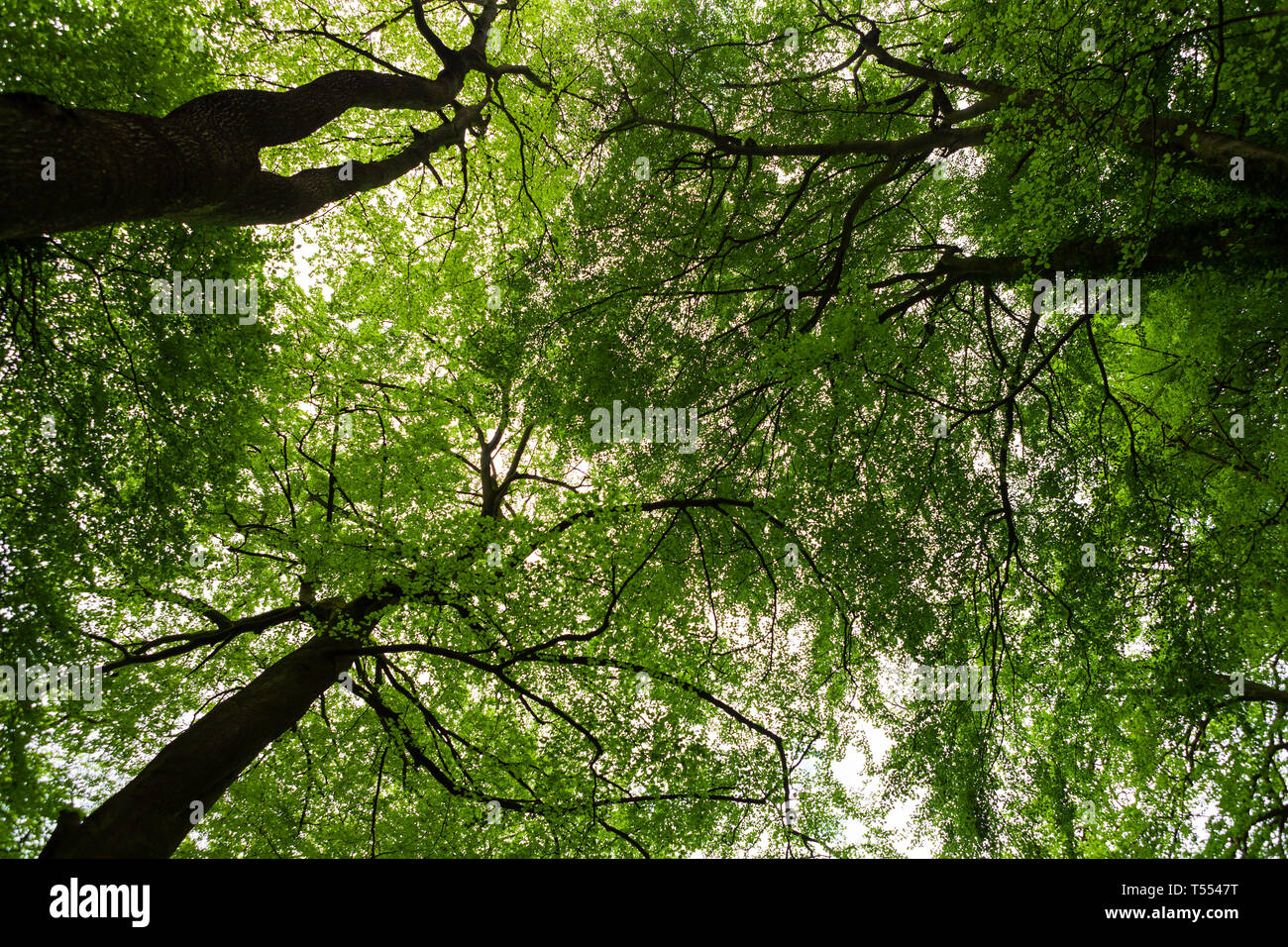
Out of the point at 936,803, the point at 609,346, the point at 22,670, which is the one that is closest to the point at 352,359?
the point at 609,346

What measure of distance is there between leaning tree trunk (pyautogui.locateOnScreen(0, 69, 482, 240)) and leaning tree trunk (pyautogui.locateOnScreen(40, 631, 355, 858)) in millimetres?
4491

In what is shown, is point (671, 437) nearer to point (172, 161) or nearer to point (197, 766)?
point (172, 161)

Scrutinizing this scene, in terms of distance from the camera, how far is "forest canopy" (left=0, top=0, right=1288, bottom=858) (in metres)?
6.31

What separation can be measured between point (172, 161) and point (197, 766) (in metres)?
5.28

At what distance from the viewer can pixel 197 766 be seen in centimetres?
556

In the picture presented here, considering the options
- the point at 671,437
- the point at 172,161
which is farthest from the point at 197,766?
the point at 671,437

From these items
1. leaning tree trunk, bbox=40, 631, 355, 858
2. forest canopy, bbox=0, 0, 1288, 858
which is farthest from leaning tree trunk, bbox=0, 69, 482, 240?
leaning tree trunk, bbox=40, 631, 355, 858

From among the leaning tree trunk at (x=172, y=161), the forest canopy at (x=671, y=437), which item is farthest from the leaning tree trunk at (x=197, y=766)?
the leaning tree trunk at (x=172, y=161)

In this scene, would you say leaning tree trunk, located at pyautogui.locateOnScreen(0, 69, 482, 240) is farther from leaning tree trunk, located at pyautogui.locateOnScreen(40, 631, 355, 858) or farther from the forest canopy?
leaning tree trunk, located at pyautogui.locateOnScreen(40, 631, 355, 858)

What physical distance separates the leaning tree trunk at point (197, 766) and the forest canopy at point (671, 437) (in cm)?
5

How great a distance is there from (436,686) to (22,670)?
6.15 m

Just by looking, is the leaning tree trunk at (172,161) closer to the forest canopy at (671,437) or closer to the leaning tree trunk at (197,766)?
the forest canopy at (671,437)

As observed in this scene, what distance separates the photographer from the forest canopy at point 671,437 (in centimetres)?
631

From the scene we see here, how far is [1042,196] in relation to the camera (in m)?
6.19
